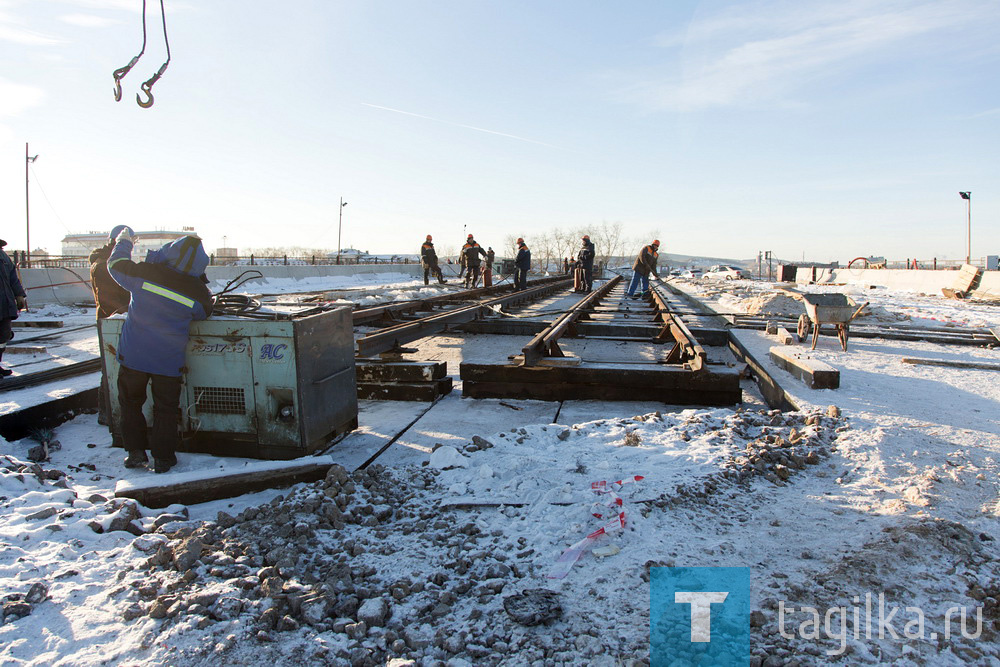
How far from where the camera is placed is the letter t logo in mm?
2156

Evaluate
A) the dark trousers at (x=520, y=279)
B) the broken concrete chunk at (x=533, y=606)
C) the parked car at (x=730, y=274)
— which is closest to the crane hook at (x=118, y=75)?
the broken concrete chunk at (x=533, y=606)

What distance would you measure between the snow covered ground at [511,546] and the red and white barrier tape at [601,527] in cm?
2

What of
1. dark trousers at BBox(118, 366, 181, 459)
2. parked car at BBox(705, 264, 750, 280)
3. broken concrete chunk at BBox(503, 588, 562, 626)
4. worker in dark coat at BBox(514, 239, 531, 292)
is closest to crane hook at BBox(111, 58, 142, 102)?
dark trousers at BBox(118, 366, 181, 459)

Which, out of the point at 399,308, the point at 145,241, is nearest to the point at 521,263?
the point at 399,308

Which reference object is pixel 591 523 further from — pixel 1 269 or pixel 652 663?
pixel 1 269

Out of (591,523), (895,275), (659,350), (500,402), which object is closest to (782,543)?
(591,523)

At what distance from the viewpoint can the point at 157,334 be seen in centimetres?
381

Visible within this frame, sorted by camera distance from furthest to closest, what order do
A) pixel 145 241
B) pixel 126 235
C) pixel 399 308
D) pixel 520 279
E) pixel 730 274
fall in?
1. pixel 730 274
2. pixel 145 241
3. pixel 520 279
4. pixel 399 308
5. pixel 126 235

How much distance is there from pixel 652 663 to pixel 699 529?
1010 millimetres

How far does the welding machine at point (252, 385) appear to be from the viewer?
3977 millimetres

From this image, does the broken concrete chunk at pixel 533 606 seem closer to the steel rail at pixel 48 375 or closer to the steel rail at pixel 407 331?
the steel rail at pixel 407 331

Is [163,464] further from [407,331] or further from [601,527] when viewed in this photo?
[407,331]

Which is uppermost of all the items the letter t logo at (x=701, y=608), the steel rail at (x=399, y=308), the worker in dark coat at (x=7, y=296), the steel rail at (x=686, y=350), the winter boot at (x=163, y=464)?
the worker in dark coat at (x=7, y=296)

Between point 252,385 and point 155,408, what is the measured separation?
0.61m
